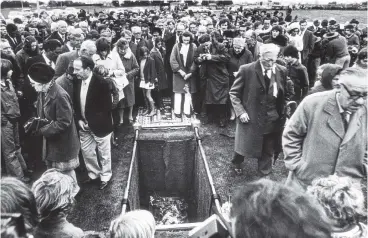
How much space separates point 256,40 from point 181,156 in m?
4.19

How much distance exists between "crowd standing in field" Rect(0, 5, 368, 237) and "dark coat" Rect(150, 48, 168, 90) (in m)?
0.03

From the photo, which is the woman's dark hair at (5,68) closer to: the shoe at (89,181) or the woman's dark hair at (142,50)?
the shoe at (89,181)

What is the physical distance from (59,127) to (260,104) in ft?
8.95

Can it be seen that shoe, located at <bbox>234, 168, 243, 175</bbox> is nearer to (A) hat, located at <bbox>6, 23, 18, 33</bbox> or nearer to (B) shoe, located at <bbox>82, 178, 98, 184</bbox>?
(B) shoe, located at <bbox>82, 178, 98, 184</bbox>

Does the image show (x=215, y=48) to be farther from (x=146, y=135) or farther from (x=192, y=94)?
(x=146, y=135)

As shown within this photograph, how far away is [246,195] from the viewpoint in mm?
1729

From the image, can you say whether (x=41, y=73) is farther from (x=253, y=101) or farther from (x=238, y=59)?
(x=238, y=59)

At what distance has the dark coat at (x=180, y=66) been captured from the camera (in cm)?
780

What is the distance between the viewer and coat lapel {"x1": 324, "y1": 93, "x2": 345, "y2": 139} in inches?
123

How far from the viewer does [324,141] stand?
3213mm

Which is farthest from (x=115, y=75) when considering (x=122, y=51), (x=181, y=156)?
(x=181, y=156)

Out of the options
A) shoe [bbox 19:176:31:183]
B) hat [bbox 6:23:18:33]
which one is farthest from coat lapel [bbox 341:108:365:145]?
hat [bbox 6:23:18:33]

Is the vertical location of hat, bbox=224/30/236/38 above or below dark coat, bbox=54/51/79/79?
above

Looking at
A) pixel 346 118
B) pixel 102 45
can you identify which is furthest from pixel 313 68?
pixel 346 118
